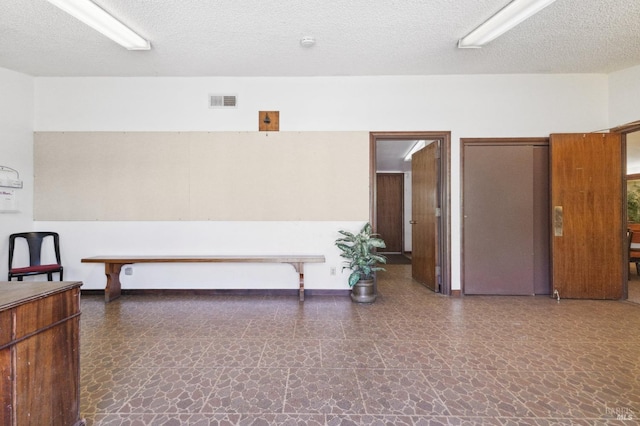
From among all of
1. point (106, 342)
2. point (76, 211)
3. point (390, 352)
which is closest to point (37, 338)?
point (106, 342)

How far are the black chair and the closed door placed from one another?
221 inches

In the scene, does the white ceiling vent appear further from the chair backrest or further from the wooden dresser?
the wooden dresser

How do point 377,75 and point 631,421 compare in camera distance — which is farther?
point 377,75

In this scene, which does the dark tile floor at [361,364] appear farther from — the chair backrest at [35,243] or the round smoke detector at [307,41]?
the round smoke detector at [307,41]

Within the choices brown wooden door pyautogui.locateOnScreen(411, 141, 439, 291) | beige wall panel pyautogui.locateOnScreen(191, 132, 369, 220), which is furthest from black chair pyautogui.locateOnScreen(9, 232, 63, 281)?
brown wooden door pyautogui.locateOnScreen(411, 141, 439, 291)

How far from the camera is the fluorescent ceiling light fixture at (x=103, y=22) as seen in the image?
2.45 meters

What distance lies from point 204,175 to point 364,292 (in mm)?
2791

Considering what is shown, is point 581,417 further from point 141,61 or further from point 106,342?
point 141,61

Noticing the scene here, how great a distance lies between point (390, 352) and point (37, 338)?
2.27 m

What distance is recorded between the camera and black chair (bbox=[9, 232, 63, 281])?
11.0 ft

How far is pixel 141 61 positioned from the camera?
→ 3.52 meters

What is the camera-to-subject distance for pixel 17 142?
12.3 ft

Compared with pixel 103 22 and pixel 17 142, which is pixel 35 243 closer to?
pixel 17 142

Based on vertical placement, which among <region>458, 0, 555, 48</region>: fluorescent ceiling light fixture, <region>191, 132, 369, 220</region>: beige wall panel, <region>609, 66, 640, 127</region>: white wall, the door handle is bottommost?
the door handle
